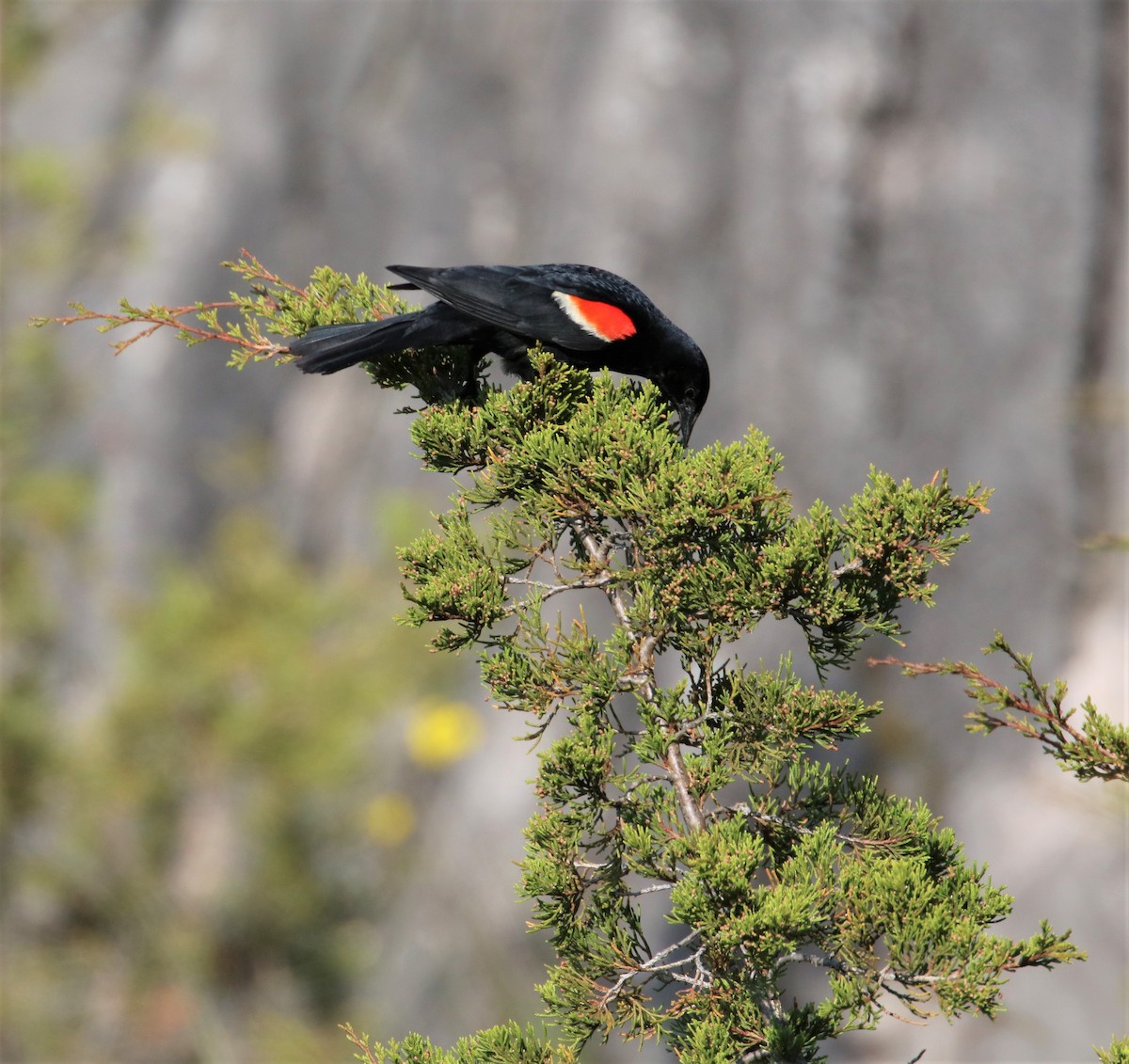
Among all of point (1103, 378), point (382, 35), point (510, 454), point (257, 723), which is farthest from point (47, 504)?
point (510, 454)

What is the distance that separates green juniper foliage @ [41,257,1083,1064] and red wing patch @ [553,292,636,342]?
1.08 metres

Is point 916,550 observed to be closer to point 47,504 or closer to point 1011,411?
point 1011,411

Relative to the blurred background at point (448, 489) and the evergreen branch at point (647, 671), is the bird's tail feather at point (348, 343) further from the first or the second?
the blurred background at point (448, 489)

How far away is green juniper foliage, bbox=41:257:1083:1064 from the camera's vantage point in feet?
5.27

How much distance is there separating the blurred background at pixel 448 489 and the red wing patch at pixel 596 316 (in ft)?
15.9

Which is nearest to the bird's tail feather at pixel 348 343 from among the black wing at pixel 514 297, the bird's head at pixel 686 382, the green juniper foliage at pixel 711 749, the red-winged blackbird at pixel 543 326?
the red-winged blackbird at pixel 543 326

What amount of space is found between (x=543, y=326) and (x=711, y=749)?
58.4 inches

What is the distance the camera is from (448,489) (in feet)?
38.7

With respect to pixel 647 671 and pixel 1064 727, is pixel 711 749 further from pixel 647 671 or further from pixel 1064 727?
pixel 1064 727

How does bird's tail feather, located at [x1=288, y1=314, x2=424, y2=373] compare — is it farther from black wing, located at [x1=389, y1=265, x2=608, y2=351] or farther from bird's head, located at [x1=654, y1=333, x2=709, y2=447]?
bird's head, located at [x1=654, y1=333, x2=709, y2=447]

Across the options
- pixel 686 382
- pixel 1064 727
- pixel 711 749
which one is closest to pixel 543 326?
pixel 686 382

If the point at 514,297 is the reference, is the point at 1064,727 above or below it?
below

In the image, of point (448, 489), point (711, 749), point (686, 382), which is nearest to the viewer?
point (711, 749)

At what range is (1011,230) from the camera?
9820 millimetres
